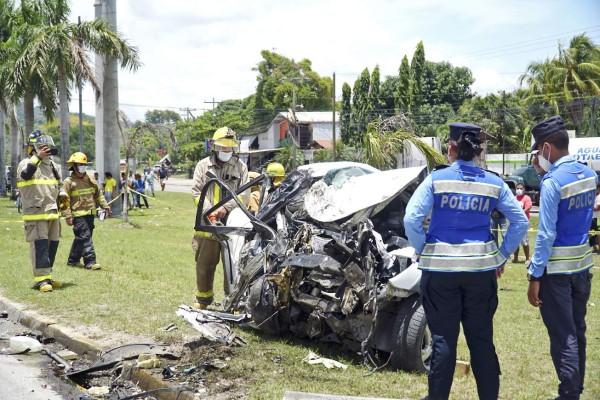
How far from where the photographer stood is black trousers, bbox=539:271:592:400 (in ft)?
15.0

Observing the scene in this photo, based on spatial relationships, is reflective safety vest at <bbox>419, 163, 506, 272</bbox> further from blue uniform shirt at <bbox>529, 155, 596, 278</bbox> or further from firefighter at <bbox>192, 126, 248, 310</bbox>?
firefighter at <bbox>192, 126, 248, 310</bbox>

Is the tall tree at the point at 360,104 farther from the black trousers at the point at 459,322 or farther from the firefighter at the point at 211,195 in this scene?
the black trousers at the point at 459,322

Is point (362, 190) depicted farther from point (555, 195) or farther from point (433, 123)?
point (433, 123)

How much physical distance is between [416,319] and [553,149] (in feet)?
5.64

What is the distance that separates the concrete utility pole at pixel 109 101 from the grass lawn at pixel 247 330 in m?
10.9

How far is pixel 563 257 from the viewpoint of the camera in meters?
4.68

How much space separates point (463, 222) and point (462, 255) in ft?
0.71

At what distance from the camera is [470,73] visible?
58.8 m

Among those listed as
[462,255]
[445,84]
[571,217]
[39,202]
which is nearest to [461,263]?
[462,255]

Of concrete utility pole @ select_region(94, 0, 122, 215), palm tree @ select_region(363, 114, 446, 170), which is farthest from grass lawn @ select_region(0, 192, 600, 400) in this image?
concrete utility pole @ select_region(94, 0, 122, 215)

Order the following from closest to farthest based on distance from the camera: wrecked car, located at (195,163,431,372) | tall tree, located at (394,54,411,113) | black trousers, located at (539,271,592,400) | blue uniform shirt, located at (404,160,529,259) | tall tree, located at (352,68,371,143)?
blue uniform shirt, located at (404,160,529,259) < black trousers, located at (539,271,592,400) < wrecked car, located at (195,163,431,372) < tall tree, located at (394,54,411,113) < tall tree, located at (352,68,371,143)

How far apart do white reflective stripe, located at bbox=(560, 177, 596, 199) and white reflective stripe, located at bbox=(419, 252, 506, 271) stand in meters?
0.73

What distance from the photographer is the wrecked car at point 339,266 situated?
557cm

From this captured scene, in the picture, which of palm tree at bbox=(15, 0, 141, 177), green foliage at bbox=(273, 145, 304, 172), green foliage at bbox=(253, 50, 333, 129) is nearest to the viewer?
palm tree at bbox=(15, 0, 141, 177)
